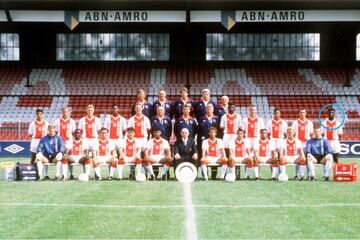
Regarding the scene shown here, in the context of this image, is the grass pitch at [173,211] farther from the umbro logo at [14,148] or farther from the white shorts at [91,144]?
the umbro logo at [14,148]

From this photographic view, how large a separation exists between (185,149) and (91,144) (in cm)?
241

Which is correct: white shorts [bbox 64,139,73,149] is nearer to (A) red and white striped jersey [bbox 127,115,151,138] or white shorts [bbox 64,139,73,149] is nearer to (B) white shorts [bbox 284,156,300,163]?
(A) red and white striped jersey [bbox 127,115,151,138]

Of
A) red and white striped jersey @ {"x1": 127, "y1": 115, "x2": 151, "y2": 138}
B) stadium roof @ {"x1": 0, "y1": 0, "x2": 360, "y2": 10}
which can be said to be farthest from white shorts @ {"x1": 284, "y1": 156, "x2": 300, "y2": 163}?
stadium roof @ {"x1": 0, "y1": 0, "x2": 360, "y2": 10}

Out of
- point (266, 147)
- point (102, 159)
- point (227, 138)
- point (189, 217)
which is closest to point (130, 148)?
point (102, 159)

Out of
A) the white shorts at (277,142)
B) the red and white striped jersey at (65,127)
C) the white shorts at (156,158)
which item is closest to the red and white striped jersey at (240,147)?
the white shorts at (277,142)

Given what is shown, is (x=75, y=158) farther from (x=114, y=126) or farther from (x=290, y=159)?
(x=290, y=159)

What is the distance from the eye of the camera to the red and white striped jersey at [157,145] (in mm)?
14867

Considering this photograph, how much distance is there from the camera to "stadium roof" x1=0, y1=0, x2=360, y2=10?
29297 mm

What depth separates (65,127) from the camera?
16312 mm

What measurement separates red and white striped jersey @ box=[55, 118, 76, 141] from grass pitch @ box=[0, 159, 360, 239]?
303 cm

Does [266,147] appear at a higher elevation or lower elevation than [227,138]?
lower

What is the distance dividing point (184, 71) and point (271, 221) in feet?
96.3

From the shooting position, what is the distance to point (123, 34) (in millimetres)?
37906

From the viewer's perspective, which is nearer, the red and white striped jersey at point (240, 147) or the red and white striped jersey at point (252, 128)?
the red and white striped jersey at point (240, 147)
